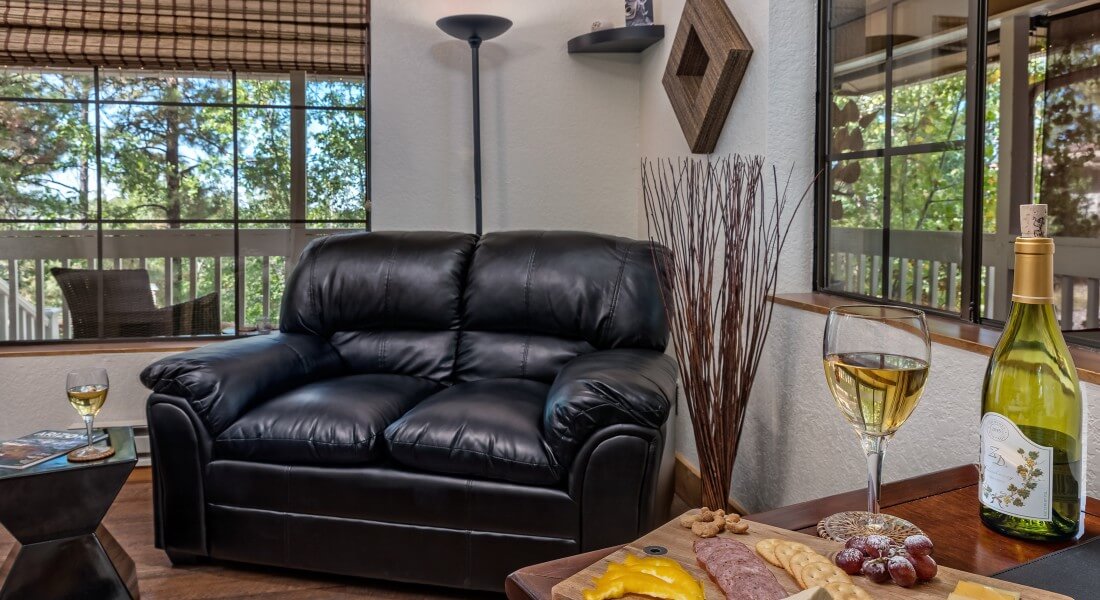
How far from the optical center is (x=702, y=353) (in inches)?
88.5

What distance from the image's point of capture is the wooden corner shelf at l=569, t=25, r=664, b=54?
3357 mm

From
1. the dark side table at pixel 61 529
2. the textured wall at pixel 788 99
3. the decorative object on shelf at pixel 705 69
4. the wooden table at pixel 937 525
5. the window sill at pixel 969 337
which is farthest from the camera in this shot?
the decorative object on shelf at pixel 705 69

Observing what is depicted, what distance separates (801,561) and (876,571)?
6 cm

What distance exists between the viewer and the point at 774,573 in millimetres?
654

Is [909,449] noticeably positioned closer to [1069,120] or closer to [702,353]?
[702,353]

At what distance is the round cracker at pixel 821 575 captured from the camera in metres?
0.62

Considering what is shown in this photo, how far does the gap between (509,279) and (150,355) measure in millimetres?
1611

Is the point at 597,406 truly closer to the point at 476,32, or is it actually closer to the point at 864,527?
the point at 864,527

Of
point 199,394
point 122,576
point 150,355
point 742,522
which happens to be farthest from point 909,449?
point 150,355

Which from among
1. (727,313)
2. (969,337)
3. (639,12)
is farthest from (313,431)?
(639,12)

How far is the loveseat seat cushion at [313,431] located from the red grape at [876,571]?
5.55ft

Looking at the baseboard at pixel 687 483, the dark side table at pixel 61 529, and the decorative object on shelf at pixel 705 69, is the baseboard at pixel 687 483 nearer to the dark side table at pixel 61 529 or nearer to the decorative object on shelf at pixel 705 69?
the decorative object on shelf at pixel 705 69

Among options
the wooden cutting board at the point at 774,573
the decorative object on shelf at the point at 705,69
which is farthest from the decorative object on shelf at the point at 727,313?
the wooden cutting board at the point at 774,573

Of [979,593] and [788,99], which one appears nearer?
[979,593]
